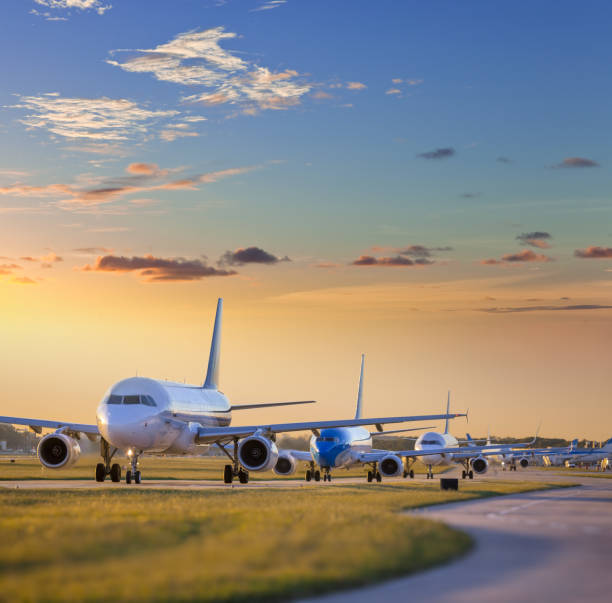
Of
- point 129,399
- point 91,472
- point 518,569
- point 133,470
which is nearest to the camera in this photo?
point 518,569

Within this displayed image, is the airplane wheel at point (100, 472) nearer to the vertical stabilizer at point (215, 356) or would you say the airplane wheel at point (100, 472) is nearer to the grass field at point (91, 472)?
the grass field at point (91, 472)

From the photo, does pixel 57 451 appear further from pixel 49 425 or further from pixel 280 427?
pixel 280 427

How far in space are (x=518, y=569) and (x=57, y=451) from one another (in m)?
33.7

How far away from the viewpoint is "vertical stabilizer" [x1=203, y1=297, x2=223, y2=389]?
198 ft

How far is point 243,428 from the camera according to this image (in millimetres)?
46844

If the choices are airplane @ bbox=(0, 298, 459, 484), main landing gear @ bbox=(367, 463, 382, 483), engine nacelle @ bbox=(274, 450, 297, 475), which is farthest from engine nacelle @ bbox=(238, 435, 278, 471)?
engine nacelle @ bbox=(274, 450, 297, 475)

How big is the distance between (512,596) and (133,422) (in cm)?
3232

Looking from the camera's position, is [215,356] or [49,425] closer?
[49,425]

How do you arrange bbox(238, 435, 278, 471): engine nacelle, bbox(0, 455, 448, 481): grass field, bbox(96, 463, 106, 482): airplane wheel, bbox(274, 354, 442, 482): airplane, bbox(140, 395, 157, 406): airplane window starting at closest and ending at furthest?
bbox(140, 395, 157, 406): airplane window → bbox(238, 435, 278, 471): engine nacelle → bbox(96, 463, 106, 482): airplane wheel → bbox(0, 455, 448, 481): grass field → bbox(274, 354, 442, 482): airplane

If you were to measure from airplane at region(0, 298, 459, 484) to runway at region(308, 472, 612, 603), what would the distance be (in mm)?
21973

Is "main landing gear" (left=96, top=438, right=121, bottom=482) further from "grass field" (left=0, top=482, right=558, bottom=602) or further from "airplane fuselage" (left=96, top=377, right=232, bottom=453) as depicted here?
"grass field" (left=0, top=482, right=558, bottom=602)

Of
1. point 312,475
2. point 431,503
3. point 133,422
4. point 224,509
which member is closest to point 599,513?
point 431,503

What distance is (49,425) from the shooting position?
4509 cm

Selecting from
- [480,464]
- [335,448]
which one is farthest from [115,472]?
[480,464]
